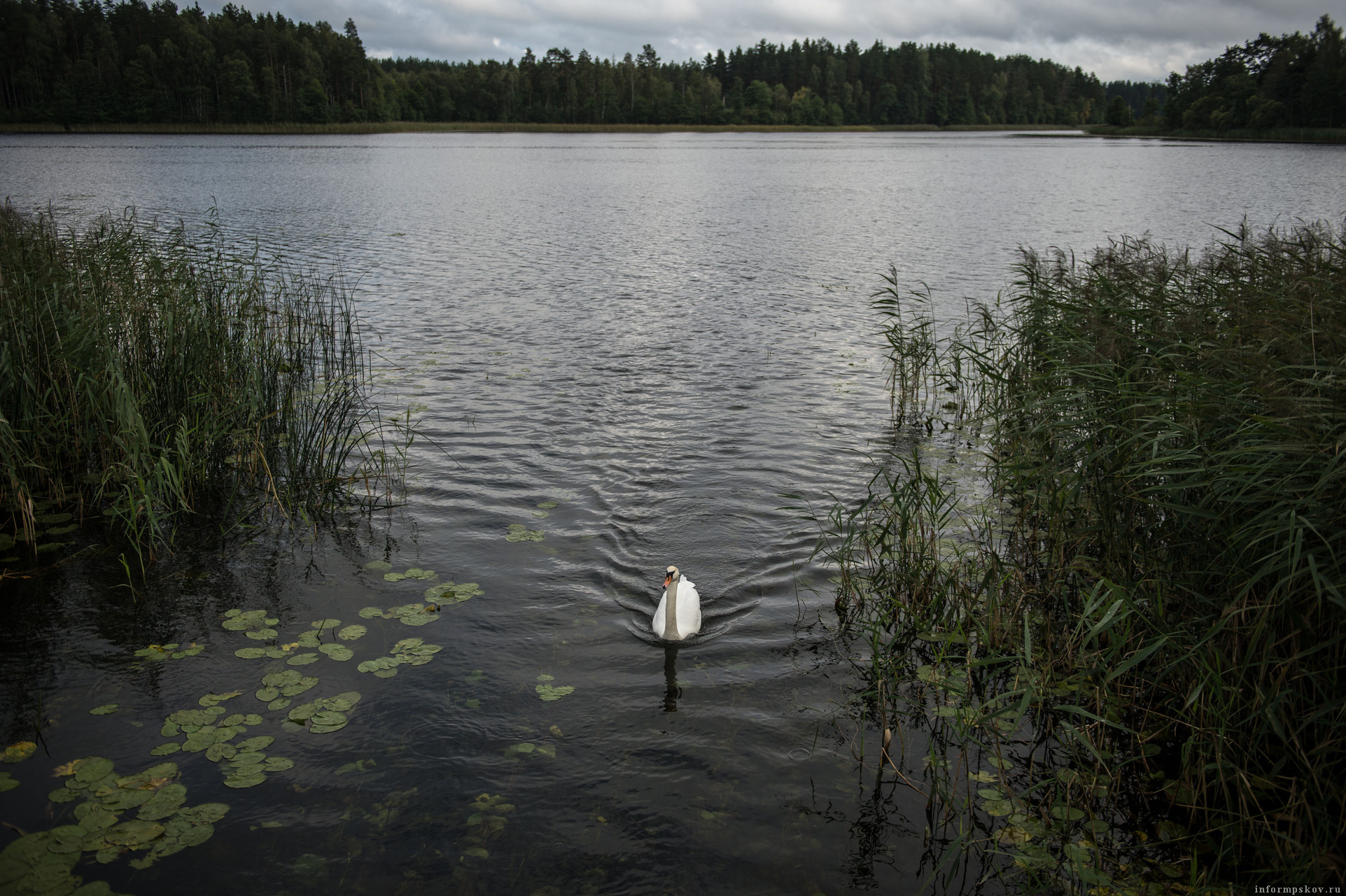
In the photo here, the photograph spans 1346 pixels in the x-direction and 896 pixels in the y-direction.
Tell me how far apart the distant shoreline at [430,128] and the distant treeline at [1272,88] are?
53732 millimetres

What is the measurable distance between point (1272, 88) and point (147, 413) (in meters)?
103

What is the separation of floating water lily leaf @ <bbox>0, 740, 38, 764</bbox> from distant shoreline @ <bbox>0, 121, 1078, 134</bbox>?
9669cm

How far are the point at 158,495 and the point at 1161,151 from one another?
3155 inches

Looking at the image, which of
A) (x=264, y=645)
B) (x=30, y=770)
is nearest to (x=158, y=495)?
(x=264, y=645)

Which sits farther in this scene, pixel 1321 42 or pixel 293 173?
pixel 1321 42

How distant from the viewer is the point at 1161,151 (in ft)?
222

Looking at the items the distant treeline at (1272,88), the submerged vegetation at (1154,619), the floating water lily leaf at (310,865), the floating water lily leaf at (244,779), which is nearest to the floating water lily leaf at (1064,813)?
the submerged vegetation at (1154,619)

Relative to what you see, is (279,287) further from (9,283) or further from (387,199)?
(387,199)

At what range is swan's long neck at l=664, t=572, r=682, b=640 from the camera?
5.91 meters

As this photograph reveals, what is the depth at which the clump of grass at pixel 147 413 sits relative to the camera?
22.3 ft

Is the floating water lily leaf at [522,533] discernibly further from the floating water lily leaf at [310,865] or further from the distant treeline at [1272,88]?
the distant treeline at [1272,88]

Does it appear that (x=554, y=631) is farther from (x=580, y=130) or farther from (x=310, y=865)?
(x=580, y=130)

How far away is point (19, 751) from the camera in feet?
15.0

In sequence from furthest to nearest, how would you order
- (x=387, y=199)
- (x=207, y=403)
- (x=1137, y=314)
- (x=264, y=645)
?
(x=387, y=199), (x=207, y=403), (x=1137, y=314), (x=264, y=645)
